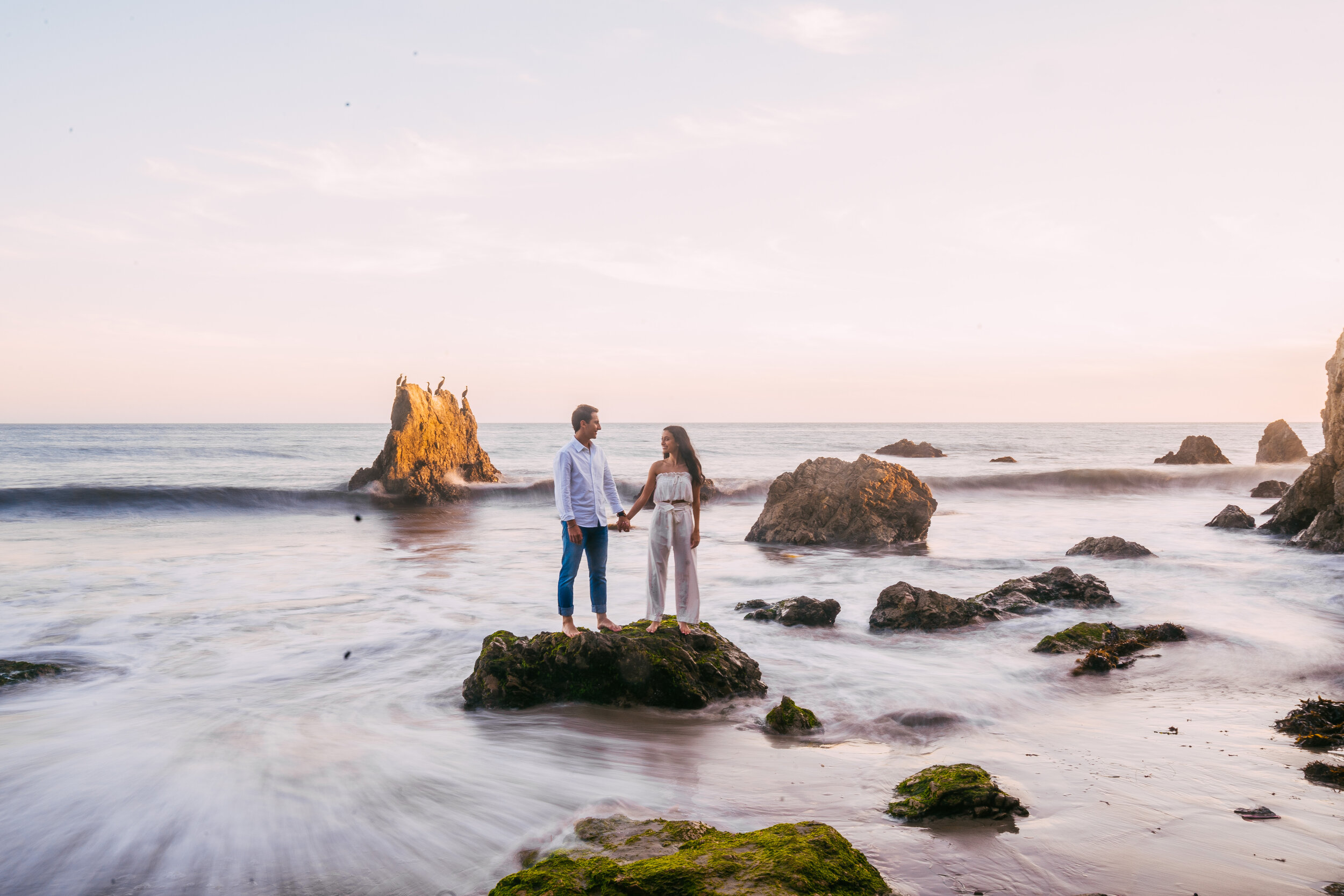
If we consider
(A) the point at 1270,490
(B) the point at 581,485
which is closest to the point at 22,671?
(B) the point at 581,485

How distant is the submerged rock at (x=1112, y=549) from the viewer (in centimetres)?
1388

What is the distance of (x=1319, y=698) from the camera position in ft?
19.0

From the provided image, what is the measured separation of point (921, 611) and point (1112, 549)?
703 cm

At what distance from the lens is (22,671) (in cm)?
764

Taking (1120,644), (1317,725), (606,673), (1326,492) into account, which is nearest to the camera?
(1317,725)

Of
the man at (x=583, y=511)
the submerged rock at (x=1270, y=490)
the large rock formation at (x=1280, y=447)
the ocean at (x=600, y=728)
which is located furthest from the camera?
the large rock formation at (x=1280, y=447)

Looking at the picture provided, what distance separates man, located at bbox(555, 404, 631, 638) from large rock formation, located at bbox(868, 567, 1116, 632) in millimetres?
4043

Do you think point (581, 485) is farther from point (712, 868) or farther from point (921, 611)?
point (921, 611)

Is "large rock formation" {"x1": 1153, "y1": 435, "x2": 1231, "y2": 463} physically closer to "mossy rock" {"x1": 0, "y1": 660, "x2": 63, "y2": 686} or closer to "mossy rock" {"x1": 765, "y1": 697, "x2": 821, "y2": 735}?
"mossy rock" {"x1": 765, "y1": 697, "x2": 821, "y2": 735}

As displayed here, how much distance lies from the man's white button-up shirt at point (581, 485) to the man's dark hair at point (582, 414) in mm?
177

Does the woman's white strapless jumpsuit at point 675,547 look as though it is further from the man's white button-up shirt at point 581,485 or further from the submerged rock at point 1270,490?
the submerged rock at point 1270,490

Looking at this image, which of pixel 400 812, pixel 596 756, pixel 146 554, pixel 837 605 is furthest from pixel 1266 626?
pixel 146 554

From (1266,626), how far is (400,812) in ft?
33.1

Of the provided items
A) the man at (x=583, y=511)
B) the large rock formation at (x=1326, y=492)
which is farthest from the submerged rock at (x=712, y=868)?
the large rock formation at (x=1326, y=492)
